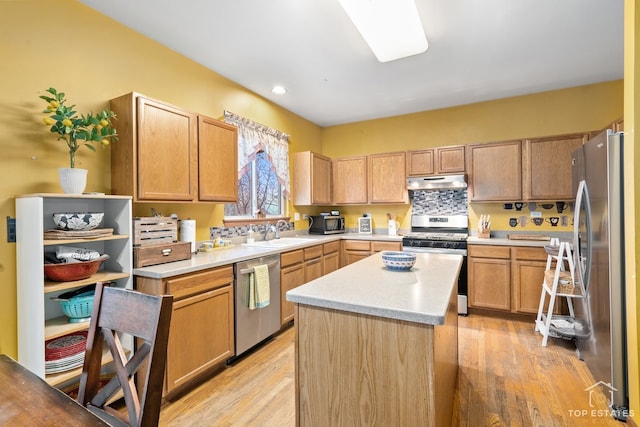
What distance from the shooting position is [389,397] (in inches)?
48.4

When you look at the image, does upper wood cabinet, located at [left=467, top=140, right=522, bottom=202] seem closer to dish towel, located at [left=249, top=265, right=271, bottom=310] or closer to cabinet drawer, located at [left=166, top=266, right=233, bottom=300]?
dish towel, located at [left=249, top=265, right=271, bottom=310]

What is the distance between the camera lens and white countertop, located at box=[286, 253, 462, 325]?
1.18 meters

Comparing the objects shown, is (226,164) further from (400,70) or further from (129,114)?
(400,70)

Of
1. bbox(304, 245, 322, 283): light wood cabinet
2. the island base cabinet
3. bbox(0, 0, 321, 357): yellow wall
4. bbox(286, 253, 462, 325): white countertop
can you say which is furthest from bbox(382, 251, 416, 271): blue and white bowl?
bbox(0, 0, 321, 357): yellow wall

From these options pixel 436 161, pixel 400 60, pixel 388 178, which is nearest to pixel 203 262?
pixel 400 60

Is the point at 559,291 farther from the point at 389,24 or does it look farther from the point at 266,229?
the point at 266,229

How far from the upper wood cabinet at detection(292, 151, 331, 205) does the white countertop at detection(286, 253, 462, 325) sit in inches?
96.3

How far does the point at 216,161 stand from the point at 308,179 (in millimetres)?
1725

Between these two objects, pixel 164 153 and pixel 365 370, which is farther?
pixel 164 153

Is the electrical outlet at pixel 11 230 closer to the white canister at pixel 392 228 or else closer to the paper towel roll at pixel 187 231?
the paper towel roll at pixel 187 231

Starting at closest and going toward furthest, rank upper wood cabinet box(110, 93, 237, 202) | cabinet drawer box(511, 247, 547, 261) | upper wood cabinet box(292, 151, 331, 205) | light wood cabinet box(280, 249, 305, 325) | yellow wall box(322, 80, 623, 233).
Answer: upper wood cabinet box(110, 93, 237, 202)
light wood cabinet box(280, 249, 305, 325)
cabinet drawer box(511, 247, 547, 261)
yellow wall box(322, 80, 623, 233)
upper wood cabinet box(292, 151, 331, 205)

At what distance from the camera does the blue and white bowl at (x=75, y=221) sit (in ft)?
5.72

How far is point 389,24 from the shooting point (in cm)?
203

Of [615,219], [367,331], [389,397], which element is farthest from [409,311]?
[615,219]
